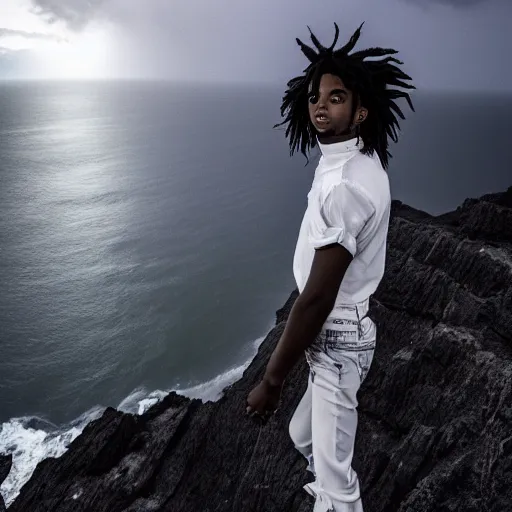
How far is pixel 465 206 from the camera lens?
104ft

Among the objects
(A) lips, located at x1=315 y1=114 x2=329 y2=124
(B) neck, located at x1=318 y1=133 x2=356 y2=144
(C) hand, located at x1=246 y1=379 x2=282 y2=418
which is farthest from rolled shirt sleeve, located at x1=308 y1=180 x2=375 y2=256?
(C) hand, located at x1=246 y1=379 x2=282 y2=418

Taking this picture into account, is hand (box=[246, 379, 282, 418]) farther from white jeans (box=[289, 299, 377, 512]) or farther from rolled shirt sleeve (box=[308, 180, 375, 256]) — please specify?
rolled shirt sleeve (box=[308, 180, 375, 256])

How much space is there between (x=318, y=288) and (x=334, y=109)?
1508mm

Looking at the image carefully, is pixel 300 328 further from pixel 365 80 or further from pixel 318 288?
pixel 365 80

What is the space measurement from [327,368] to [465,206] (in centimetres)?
3111

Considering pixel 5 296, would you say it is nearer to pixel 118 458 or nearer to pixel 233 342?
pixel 233 342

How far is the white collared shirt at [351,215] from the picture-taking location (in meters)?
3.32

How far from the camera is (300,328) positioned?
338 centimetres

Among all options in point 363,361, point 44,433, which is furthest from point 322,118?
point 44,433

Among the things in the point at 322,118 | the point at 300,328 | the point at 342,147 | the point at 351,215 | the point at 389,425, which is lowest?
the point at 389,425

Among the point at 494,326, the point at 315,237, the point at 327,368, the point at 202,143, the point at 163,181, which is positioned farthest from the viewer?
the point at 202,143

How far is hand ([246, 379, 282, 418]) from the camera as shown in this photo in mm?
3645

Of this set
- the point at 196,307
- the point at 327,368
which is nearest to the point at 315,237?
the point at 327,368

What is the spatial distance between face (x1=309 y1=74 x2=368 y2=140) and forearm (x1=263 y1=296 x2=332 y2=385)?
1414mm
